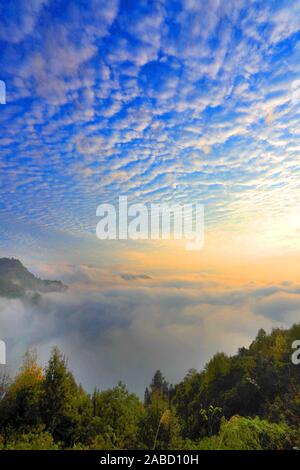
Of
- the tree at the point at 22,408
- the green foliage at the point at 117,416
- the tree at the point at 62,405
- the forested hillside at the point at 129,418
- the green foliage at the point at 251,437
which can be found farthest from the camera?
the tree at the point at 62,405

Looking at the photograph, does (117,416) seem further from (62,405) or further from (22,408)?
(22,408)

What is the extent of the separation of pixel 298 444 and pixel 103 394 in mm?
24723

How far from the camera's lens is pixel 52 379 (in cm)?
2836

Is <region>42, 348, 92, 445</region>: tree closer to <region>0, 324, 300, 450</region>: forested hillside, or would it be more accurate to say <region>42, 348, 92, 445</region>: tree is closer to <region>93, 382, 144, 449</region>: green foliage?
<region>0, 324, 300, 450</region>: forested hillside

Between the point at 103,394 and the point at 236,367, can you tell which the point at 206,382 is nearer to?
the point at 236,367

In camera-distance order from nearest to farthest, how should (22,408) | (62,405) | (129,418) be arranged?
1. (22,408)
2. (62,405)
3. (129,418)

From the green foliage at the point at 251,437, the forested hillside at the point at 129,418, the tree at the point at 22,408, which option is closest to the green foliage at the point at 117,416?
the forested hillside at the point at 129,418

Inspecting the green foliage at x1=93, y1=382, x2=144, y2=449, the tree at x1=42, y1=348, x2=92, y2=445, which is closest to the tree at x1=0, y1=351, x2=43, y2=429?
the tree at x1=42, y1=348, x2=92, y2=445

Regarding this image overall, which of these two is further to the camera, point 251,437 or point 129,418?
point 129,418

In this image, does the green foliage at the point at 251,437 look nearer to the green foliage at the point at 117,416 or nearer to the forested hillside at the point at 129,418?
the forested hillside at the point at 129,418

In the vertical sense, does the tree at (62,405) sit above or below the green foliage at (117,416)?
above

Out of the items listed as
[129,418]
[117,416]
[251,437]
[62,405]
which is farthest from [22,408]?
[251,437]

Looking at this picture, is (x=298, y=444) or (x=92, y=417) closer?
(x=298, y=444)
